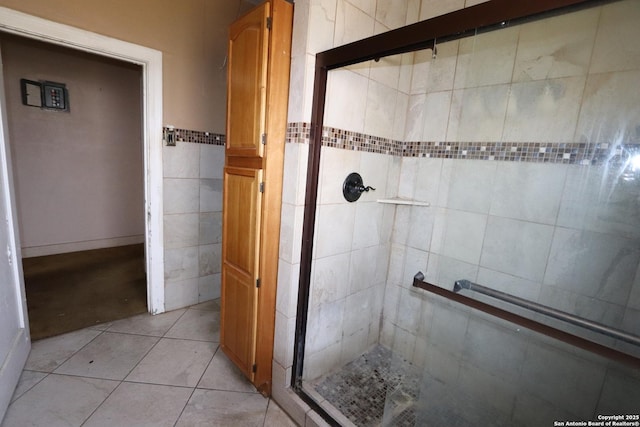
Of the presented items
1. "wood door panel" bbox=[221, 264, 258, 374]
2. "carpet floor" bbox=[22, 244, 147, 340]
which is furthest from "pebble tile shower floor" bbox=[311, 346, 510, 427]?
"carpet floor" bbox=[22, 244, 147, 340]

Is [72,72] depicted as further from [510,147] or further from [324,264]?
[510,147]

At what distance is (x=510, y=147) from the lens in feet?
4.66

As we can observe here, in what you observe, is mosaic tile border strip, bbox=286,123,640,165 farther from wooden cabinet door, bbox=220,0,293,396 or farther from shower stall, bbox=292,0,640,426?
wooden cabinet door, bbox=220,0,293,396

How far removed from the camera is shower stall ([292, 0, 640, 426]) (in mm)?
1088

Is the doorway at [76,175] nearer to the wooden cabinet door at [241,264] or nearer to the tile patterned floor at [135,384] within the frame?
the tile patterned floor at [135,384]

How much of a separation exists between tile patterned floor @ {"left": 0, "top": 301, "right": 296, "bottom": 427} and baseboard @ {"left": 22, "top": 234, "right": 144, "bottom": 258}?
83.9 inches

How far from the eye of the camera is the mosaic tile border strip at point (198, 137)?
2.28 meters

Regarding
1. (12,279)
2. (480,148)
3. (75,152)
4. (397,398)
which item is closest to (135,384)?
(12,279)

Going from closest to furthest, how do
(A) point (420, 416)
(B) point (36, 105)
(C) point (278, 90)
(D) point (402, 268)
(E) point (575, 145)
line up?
(E) point (575, 145)
(C) point (278, 90)
(A) point (420, 416)
(D) point (402, 268)
(B) point (36, 105)

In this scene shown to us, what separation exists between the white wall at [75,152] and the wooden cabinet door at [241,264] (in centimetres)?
309

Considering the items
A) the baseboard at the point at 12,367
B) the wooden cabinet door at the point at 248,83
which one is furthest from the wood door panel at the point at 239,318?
the baseboard at the point at 12,367

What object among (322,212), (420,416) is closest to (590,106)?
(322,212)

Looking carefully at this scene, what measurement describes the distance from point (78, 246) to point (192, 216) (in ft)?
7.94

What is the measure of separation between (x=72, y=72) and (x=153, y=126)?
7.65 feet
